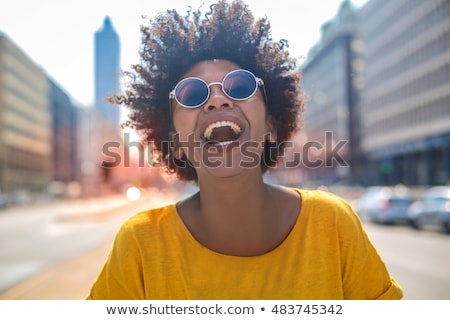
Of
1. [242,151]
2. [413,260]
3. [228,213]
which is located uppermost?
[242,151]

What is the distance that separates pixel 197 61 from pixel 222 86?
0.50 feet

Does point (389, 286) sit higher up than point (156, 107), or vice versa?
point (156, 107)

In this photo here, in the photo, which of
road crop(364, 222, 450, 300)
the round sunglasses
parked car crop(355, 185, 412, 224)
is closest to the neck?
the round sunglasses

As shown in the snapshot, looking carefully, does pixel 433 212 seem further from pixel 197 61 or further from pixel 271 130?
→ pixel 197 61

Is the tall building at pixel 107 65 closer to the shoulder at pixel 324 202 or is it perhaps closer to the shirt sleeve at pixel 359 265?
the shoulder at pixel 324 202

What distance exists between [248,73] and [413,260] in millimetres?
5347

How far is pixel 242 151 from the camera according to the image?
67.1 inches

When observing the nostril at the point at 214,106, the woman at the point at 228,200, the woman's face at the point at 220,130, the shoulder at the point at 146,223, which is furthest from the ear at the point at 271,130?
the shoulder at the point at 146,223

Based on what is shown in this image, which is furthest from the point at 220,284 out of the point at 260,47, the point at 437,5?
the point at 437,5

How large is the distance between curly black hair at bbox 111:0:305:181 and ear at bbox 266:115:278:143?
0.08 ft

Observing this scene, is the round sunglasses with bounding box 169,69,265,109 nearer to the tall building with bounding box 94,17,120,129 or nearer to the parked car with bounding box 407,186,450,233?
the tall building with bounding box 94,17,120,129

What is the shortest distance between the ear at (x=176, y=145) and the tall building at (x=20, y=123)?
1020 millimetres

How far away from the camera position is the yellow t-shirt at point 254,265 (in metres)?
1.58

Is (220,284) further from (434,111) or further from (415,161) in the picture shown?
(415,161)
